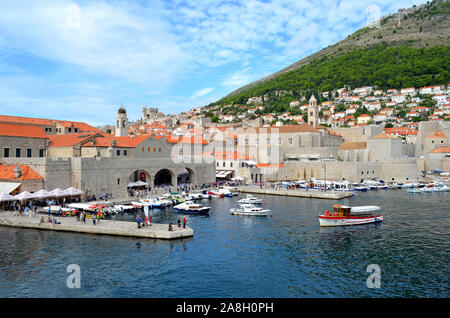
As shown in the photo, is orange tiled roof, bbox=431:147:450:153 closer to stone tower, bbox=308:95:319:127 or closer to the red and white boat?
stone tower, bbox=308:95:319:127

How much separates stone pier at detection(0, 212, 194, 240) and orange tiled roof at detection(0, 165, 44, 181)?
11.4ft

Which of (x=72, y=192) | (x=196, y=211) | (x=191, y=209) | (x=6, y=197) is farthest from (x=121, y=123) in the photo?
(x=196, y=211)

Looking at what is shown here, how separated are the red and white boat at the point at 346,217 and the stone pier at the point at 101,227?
379 inches

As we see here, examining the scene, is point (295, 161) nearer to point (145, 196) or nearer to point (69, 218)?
point (145, 196)

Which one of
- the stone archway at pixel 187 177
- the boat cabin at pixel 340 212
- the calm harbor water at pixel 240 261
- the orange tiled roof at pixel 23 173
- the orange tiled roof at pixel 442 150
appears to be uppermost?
the orange tiled roof at pixel 442 150

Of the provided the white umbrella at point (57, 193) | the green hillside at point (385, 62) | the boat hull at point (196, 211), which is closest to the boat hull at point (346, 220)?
the boat hull at point (196, 211)

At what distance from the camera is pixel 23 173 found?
990 inches

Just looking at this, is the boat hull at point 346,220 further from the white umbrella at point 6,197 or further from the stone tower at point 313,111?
the stone tower at point 313,111

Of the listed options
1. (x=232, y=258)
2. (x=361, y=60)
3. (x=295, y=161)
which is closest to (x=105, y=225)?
(x=232, y=258)

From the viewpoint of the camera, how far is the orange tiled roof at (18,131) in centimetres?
2868

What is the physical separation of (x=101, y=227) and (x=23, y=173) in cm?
996

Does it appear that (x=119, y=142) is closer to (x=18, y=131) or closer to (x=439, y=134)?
(x=18, y=131)

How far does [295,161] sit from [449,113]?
5211cm

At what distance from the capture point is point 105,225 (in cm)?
2028
